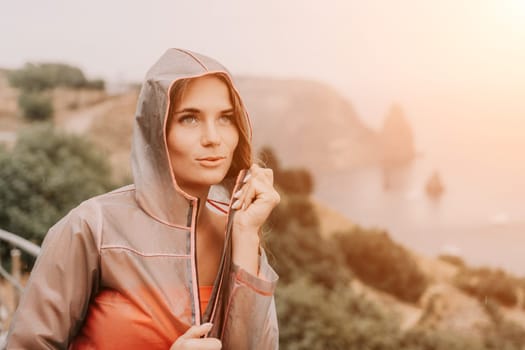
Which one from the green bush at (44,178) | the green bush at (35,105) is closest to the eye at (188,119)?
the green bush at (44,178)

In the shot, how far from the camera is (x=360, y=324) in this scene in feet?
16.5

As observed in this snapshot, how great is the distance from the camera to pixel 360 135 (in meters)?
4.76

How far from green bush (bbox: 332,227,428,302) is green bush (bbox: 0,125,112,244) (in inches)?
99.0

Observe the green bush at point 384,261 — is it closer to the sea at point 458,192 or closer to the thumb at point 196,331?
the sea at point 458,192

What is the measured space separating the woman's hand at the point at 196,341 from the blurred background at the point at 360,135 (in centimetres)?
273

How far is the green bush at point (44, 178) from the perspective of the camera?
5598 mm

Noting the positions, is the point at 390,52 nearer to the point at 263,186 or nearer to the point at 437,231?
the point at 437,231

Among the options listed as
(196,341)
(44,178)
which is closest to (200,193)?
(196,341)

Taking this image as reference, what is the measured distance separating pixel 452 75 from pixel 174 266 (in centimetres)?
342

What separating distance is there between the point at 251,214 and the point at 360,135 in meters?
3.65

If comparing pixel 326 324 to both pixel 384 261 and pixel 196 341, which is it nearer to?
pixel 384 261

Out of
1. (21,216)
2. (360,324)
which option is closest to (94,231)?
(360,324)

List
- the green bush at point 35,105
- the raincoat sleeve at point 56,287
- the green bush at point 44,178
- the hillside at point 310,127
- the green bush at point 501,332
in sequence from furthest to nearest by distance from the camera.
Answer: the green bush at point 35,105, the green bush at point 44,178, the green bush at point 501,332, the hillside at point 310,127, the raincoat sleeve at point 56,287

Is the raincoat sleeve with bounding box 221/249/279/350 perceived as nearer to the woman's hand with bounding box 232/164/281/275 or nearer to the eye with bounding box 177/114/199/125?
the woman's hand with bounding box 232/164/281/275
